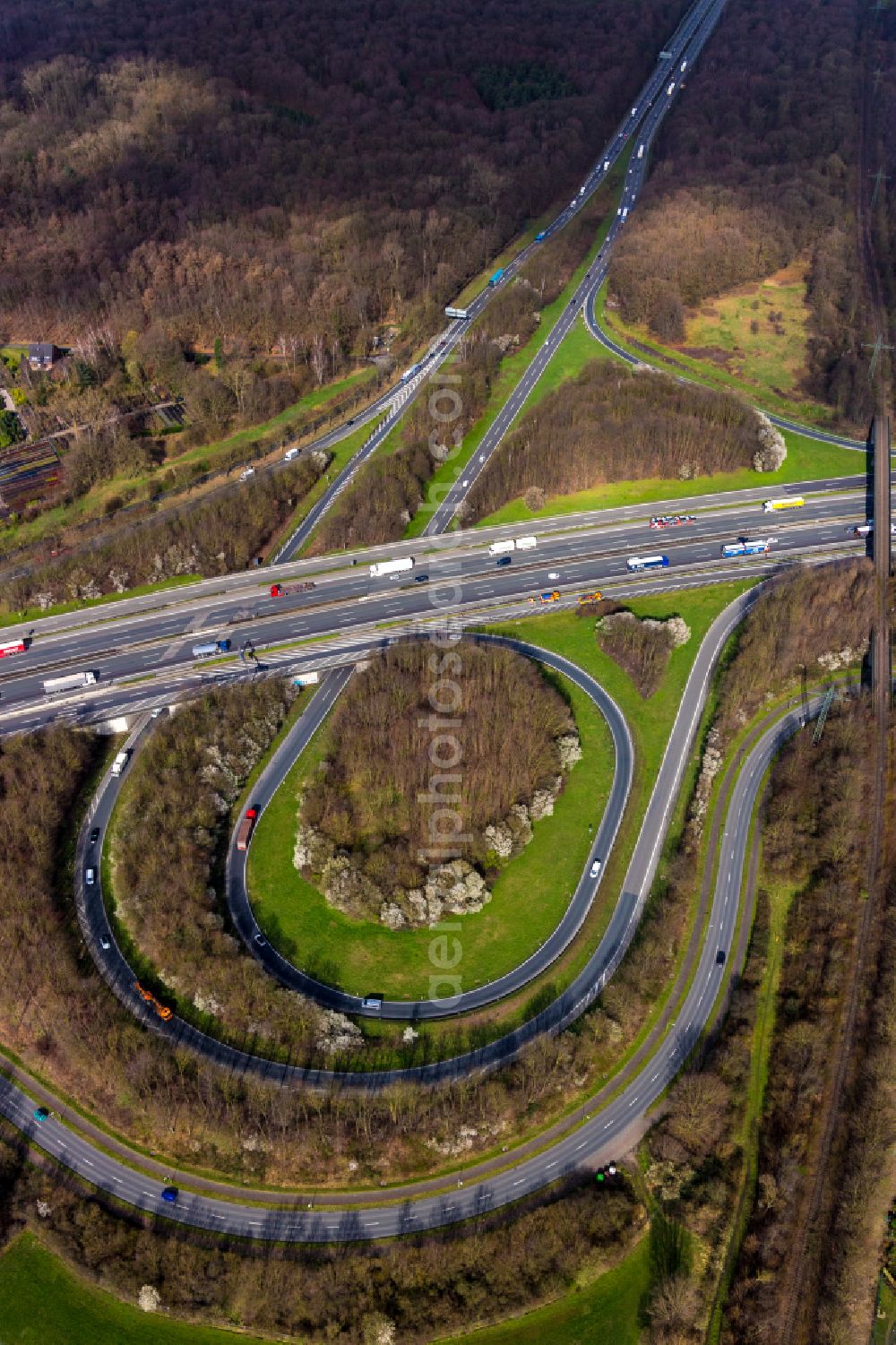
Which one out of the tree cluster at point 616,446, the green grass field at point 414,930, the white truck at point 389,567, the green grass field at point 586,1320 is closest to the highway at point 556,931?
the green grass field at point 414,930

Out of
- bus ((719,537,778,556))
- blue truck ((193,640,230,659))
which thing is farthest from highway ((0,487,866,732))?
bus ((719,537,778,556))

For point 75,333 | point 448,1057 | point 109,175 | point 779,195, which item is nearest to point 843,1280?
point 448,1057

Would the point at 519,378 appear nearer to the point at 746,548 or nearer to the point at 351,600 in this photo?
the point at 746,548

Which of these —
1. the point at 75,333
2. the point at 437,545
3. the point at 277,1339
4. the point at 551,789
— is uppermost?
the point at 75,333

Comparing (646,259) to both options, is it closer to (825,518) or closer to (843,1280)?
(825,518)

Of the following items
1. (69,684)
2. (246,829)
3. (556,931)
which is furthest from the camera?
(69,684)

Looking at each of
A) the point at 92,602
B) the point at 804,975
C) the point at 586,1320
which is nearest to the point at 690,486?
the point at 804,975
